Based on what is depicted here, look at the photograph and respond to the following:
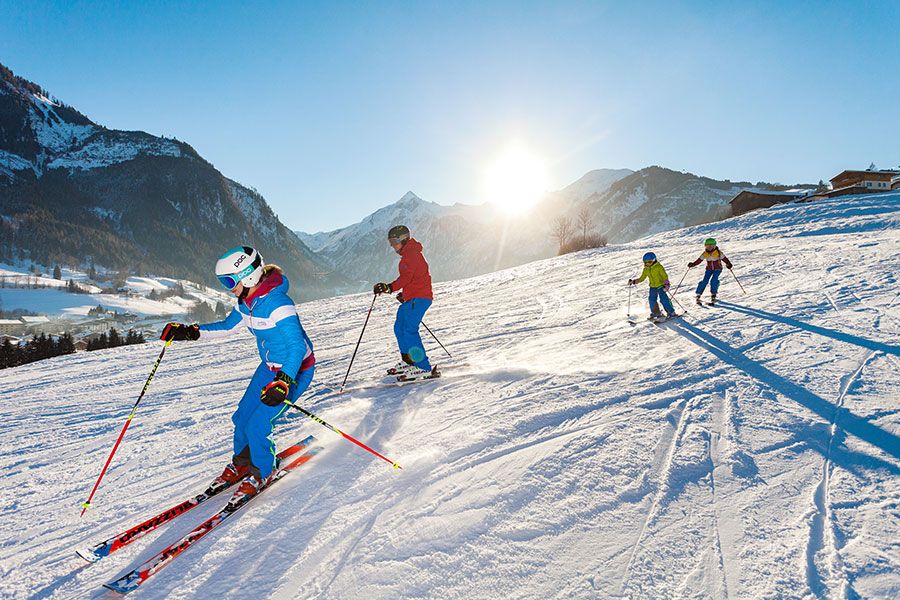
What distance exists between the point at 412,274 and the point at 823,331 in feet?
21.6

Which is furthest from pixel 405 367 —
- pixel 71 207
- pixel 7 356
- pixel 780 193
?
pixel 71 207

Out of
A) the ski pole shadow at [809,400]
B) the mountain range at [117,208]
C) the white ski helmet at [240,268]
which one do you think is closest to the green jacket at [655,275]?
the ski pole shadow at [809,400]

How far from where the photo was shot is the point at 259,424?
3.50m

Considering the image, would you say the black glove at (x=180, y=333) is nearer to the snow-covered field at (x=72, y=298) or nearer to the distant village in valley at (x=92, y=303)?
the distant village in valley at (x=92, y=303)

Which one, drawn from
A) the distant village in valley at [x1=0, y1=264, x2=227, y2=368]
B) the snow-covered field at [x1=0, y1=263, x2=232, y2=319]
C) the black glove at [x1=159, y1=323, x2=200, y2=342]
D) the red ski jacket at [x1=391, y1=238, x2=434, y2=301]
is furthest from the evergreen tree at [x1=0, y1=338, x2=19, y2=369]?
the snow-covered field at [x1=0, y1=263, x2=232, y2=319]

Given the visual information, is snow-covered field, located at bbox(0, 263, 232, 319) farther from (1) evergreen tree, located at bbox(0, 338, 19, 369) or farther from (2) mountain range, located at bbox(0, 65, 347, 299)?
(1) evergreen tree, located at bbox(0, 338, 19, 369)

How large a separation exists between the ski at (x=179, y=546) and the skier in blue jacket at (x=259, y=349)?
0.36 ft

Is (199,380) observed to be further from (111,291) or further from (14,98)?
(14,98)

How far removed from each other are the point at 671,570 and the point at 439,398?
3461 mm

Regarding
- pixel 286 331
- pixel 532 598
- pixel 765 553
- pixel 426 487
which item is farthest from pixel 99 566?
pixel 765 553

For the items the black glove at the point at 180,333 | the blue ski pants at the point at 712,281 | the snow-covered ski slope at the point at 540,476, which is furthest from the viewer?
the blue ski pants at the point at 712,281

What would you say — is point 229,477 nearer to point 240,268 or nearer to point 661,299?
point 240,268

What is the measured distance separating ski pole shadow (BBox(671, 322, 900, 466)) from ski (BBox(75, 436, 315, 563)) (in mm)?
5701

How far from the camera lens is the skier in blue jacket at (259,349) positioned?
3508 millimetres
